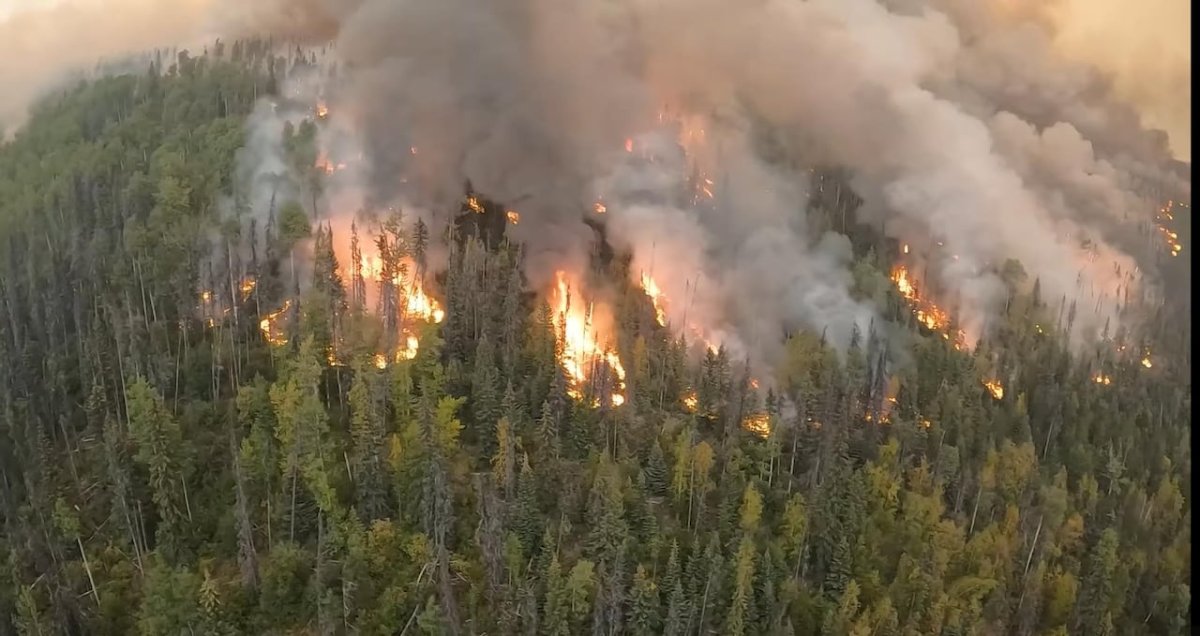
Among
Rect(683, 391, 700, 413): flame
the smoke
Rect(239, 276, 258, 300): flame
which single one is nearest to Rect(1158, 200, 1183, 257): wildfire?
the smoke

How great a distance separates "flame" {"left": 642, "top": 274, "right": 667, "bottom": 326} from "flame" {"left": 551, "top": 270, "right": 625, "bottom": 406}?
667 mm

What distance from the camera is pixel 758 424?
7.97 metres

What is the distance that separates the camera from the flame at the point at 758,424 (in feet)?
26.1

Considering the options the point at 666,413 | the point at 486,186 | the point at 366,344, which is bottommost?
the point at 666,413

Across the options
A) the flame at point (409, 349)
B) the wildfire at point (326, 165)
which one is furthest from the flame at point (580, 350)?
the wildfire at point (326, 165)

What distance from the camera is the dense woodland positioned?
7164mm

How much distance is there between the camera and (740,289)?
328 inches

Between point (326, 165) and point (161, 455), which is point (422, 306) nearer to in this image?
point (326, 165)

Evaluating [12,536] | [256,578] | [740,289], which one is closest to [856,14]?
[740,289]

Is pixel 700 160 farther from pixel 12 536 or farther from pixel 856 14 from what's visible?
pixel 12 536

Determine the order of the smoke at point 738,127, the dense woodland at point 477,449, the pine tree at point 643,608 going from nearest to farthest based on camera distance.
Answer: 1. the pine tree at point 643,608
2. the dense woodland at point 477,449
3. the smoke at point 738,127

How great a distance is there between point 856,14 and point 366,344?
6.27 m

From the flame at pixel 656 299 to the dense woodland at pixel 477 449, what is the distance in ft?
0.41

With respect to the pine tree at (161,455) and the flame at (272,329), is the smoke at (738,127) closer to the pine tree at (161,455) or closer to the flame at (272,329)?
the flame at (272,329)
